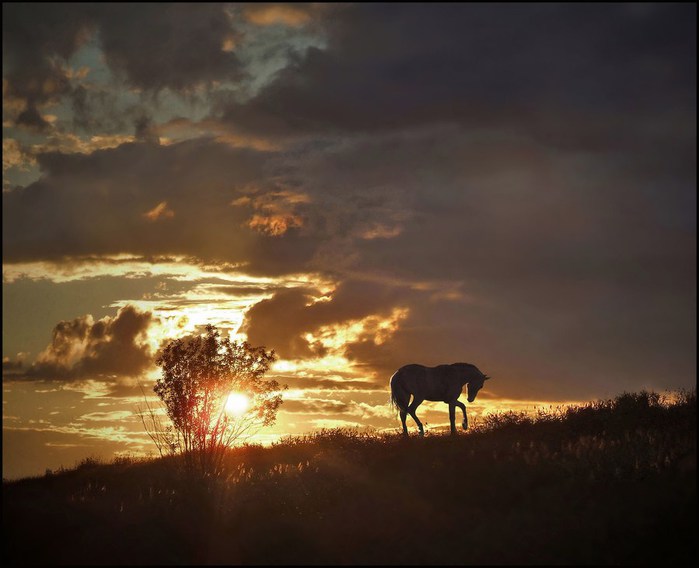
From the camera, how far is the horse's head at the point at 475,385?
34.4m

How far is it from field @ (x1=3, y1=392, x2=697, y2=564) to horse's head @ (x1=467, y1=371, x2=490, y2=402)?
21.9 feet

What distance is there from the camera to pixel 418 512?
20.0 m

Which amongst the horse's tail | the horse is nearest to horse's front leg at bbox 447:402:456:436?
the horse

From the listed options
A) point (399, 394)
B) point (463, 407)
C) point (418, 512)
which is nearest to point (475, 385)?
point (463, 407)

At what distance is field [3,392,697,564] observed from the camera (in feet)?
56.4

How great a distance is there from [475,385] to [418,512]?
1518 cm

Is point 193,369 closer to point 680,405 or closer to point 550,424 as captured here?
point 550,424

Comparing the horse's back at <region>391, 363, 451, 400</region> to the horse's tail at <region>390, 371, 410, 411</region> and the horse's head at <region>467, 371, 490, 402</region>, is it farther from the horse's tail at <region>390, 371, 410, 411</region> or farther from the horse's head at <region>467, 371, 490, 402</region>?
the horse's head at <region>467, 371, 490, 402</region>

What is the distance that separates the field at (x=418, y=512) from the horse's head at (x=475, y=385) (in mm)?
6670

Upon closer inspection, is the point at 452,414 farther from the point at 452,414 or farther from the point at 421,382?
the point at 421,382

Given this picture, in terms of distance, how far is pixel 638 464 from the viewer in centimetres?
2077

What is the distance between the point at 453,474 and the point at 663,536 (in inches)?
259

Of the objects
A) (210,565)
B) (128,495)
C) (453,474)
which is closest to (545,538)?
(453,474)

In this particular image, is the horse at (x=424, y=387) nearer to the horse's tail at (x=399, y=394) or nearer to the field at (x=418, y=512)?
the horse's tail at (x=399, y=394)
